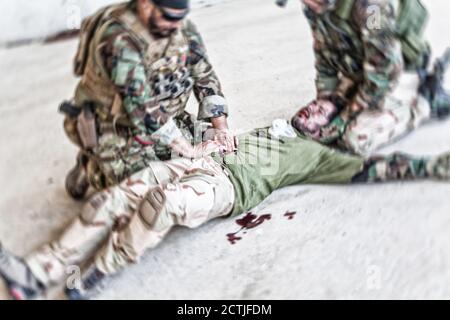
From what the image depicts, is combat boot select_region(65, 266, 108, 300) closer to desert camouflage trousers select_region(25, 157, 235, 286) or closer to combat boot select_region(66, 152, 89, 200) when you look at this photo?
desert camouflage trousers select_region(25, 157, 235, 286)

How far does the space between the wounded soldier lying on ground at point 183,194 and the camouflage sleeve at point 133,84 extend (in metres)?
0.06

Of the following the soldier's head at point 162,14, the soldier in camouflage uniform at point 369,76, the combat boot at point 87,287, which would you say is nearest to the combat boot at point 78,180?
the combat boot at point 87,287

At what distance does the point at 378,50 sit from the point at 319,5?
0.38ft

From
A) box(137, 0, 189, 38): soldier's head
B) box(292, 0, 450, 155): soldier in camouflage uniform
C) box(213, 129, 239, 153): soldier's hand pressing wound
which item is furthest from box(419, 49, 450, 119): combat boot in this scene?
box(137, 0, 189, 38): soldier's head

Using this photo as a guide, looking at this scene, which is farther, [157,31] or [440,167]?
[440,167]

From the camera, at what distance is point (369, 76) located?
92 cm

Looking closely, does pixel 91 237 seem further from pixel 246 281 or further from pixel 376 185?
pixel 376 185

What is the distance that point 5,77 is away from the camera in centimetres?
83

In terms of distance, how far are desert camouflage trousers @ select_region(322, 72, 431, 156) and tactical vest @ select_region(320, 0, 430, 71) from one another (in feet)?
0.14

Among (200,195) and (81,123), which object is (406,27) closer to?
(200,195)

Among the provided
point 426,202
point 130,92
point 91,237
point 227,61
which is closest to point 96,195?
point 91,237

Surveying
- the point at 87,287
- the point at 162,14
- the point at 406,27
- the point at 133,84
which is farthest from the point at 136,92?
the point at 406,27

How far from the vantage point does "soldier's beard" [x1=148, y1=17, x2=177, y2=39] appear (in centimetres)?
78
